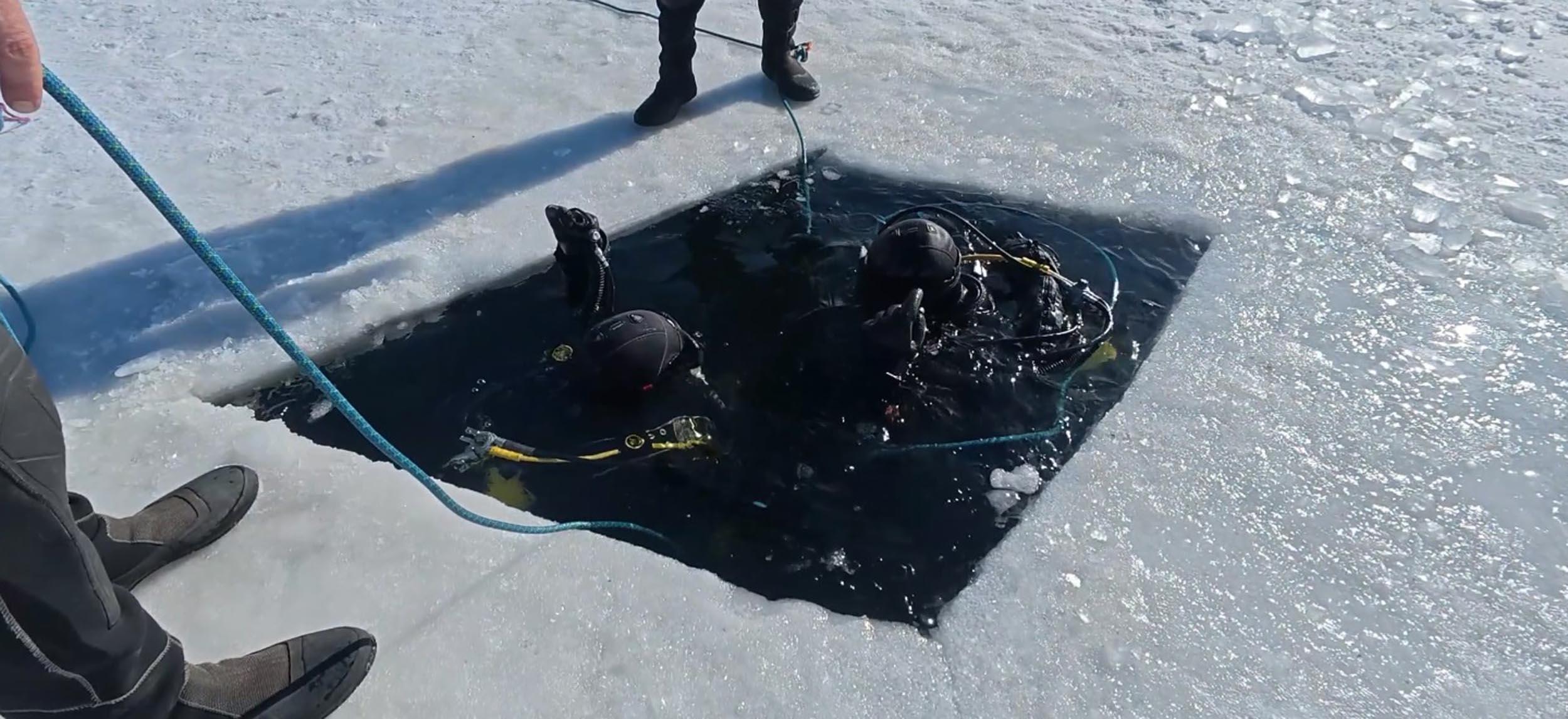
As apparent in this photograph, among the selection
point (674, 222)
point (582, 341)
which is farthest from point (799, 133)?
point (582, 341)

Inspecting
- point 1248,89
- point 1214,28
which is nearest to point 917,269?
point 1248,89

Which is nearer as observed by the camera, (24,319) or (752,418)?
(752,418)

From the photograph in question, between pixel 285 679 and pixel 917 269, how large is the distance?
6.54 feet

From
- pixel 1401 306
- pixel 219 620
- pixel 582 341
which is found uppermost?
pixel 1401 306

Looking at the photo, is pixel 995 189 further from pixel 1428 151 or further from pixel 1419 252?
pixel 1428 151

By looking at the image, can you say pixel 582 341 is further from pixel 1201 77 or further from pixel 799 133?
pixel 1201 77

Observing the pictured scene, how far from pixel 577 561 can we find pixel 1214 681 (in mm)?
1504

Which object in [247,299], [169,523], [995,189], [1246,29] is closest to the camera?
[247,299]

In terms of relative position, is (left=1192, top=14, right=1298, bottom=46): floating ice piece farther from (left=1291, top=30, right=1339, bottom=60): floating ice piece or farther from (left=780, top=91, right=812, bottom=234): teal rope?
(left=780, top=91, right=812, bottom=234): teal rope

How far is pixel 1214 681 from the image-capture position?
2.08m

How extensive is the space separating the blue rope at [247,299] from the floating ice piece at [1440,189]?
3181mm

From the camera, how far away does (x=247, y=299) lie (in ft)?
6.08

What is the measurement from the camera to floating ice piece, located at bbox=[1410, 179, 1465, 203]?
3514 millimetres

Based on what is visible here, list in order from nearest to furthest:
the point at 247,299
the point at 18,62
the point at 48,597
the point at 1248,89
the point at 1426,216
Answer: the point at 18,62 → the point at 48,597 → the point at 247,299 → the point at 1426,216 → the point at 1248,89
